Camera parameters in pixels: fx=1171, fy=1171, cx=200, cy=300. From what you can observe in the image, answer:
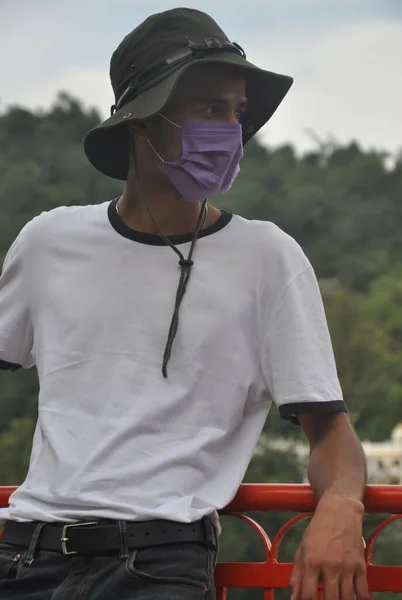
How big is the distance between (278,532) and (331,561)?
0.42 meters

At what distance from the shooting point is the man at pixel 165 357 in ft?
7.16

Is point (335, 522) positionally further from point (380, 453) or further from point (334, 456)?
point (380, 453)

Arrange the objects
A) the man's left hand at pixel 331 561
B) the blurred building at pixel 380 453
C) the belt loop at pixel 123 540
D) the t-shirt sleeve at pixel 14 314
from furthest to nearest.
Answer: the blurred building at pixel 380 453 → the t-shirt sleeve at pixel 14 314 → the belt loop at pixel 123 540 → the man's left hand at pixel 331 561

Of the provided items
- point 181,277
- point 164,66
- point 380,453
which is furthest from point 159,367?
Result: point 380,453

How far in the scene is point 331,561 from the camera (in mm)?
2061

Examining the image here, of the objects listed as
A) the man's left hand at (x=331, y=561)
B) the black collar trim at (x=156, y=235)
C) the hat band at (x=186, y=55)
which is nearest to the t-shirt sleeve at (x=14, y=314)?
the black collar trim at (x=156, y=235)

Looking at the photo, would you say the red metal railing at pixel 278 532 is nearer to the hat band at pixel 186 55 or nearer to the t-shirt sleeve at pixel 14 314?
the t-shirt sleeve at pixel 14 314

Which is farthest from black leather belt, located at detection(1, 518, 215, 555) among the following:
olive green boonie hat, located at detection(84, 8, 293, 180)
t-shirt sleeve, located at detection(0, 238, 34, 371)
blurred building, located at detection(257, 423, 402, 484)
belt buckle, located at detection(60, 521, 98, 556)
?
blurred building, located at detection(257, 423, 402, 484)

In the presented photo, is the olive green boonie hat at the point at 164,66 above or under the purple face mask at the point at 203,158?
above

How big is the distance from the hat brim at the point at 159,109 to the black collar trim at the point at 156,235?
0.21m

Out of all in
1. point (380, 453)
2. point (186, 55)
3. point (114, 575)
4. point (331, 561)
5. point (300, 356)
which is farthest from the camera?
point (380, 453)

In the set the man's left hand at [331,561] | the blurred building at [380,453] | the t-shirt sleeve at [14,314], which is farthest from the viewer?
the blurred building at [380,453]

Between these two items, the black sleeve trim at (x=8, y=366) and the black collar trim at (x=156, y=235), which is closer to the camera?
the black collar trim at (x=156, y=235)

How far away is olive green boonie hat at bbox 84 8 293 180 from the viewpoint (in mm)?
2424
